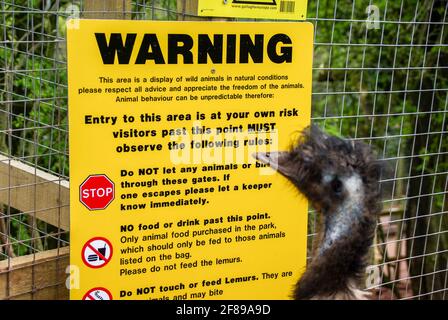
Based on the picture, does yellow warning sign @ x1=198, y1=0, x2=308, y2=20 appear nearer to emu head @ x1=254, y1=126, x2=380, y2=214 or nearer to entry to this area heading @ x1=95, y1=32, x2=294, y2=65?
entry to this area heading @ x1=95, y1=32, x2=294, y2=65

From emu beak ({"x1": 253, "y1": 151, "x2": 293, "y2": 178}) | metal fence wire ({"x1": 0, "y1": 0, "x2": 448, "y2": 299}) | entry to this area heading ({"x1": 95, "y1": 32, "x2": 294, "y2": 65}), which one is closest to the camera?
entry to this area heading ({"x1": 95, "y1": 32, "x2": 294, "y2": 65})

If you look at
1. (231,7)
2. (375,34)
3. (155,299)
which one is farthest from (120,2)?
(375,34)

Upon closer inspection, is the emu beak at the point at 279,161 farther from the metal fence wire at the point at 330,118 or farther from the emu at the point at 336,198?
the metal fence wire at the point at 330,118

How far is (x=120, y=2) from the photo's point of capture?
2256 millimetres

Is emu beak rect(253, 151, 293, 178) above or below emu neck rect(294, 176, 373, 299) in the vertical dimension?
above

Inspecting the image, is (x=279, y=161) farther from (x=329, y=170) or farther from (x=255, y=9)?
(x=255, y=9)

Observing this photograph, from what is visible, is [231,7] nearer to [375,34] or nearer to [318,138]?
[318,138]

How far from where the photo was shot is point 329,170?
7.25 ft

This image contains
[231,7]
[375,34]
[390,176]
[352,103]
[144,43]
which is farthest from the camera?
[352,103]

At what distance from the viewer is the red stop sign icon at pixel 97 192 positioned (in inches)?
84.6

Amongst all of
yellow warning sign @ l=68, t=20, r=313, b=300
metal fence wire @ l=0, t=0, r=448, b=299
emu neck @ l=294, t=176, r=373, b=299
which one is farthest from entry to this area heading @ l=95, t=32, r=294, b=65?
emu neck @ l=294, t=176, r=373, b=299

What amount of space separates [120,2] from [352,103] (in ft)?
8.14

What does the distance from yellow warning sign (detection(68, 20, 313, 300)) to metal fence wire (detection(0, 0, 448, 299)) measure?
183 mm

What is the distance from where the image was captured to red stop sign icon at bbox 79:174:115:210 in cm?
215
